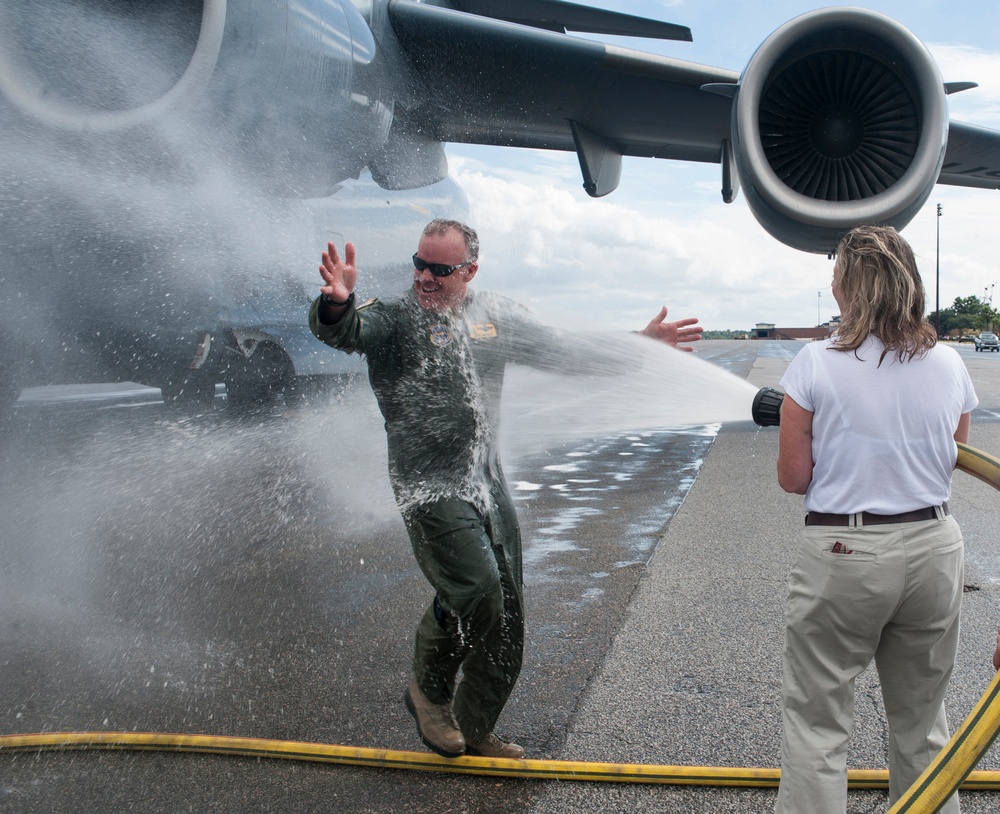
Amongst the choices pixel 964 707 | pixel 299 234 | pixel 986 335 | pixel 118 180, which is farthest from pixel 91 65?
pixel 986 335

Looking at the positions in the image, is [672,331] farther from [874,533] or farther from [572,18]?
[572,18]

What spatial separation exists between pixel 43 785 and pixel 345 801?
93cm

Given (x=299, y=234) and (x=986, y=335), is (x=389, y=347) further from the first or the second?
(x=986, y=335)

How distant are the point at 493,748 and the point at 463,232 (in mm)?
1668

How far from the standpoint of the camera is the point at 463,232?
2908 millimetres

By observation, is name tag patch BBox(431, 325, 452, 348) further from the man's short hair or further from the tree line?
the tree line

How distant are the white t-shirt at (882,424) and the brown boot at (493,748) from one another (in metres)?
1.29

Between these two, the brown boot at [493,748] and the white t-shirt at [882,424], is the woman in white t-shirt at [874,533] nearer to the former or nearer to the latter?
the white t-shirt at [882,424]

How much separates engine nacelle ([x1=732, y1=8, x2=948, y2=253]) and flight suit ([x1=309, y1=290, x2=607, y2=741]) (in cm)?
426

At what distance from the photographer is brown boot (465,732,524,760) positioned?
2.74 meters

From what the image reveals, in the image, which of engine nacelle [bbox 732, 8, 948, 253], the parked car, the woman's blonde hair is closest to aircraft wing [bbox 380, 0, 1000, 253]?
engine nacelle [bbox 732, 8, 948, 253]

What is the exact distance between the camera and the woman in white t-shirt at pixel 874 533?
2.01 meters

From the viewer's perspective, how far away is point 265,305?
7523 mm

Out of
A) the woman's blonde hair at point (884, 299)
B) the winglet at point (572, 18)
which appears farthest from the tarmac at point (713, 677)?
the winglet at point (572, 18)
